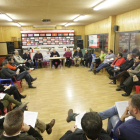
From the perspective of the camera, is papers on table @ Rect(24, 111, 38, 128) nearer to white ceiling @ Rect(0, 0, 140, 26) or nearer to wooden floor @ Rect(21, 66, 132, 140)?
wooden floor @ Rect(21, 66, 132, 140)

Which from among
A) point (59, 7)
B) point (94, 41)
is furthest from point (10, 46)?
point (59, 7)

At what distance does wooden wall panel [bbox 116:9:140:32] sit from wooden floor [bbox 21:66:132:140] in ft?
8.24

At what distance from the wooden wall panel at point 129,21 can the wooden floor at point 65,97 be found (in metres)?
2.51

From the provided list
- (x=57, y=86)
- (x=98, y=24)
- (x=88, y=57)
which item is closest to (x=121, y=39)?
(x=88, y=57)

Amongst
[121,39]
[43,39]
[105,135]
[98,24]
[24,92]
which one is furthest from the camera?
[43,39]

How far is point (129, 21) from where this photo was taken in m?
5.82

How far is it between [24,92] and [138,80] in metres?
3.66

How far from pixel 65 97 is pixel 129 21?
4.40m

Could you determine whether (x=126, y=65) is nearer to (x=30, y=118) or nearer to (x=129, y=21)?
(x=129, y=21)

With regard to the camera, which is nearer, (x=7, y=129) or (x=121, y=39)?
(x=7, y=129)

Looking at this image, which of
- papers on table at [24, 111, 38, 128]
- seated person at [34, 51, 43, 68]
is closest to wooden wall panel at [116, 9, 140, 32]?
seated person at [34, 51, 43, 68]

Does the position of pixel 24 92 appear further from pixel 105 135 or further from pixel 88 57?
pixel 88 57

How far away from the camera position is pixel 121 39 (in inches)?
271

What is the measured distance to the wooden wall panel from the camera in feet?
17.5
